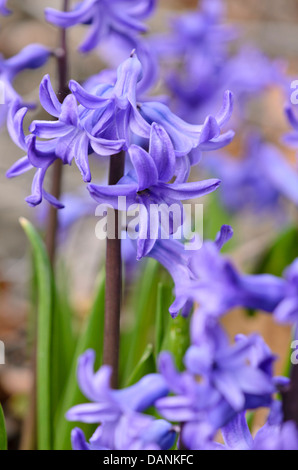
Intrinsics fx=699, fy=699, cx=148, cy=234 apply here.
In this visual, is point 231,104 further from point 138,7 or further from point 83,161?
point 138,7

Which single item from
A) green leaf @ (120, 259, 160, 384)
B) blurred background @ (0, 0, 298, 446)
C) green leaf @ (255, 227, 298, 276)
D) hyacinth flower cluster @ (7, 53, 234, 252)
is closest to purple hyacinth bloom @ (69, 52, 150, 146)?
hyacinth flower cluster @ (7, 53, 234, 252)

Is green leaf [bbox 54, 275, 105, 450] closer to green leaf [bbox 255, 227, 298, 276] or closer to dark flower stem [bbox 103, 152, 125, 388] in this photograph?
dark flower stem [bbox 103, 152, 125, 388]

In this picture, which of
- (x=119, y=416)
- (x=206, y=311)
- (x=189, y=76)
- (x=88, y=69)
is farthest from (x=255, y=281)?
(x=88, y=69)

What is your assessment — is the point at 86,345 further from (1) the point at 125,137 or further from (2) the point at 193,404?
(2) the point at 193,404

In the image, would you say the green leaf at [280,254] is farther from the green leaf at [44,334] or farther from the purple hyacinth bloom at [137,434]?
the purple hyacinth bloom at [137,434]

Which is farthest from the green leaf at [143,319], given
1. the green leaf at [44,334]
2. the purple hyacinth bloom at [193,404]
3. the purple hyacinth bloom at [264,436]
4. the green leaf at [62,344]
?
the purple hyacinth bloom at [193,404]
